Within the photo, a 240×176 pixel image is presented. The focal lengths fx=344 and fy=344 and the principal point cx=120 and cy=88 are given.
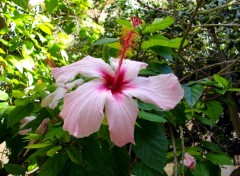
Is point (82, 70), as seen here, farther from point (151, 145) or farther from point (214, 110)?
point (214, 110)

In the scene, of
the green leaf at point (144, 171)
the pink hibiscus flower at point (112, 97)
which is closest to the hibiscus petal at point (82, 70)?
the pink hibiscus flower at point (112, 97)

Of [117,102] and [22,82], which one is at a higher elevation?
[117,102]

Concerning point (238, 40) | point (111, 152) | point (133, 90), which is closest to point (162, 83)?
point (133, 90)

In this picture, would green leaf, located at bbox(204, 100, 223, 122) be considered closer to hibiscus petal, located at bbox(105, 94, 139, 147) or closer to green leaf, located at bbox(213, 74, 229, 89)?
green leaf, located at bbox(213, 74, 229, 89)

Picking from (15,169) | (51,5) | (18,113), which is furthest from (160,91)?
(51,5)

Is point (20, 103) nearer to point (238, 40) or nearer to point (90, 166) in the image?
point (90, 166)

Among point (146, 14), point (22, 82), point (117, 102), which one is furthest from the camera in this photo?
point (146, 14)

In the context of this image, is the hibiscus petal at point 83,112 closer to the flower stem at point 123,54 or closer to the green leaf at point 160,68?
the flower stem at point 123,54

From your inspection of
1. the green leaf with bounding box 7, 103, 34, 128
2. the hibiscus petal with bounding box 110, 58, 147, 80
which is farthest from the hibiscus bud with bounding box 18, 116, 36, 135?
the hibiscus petal with bounding box 110, 58, 147, 80
